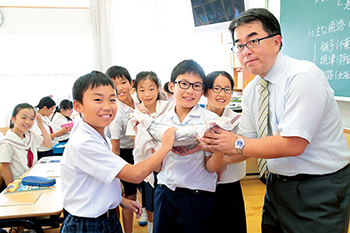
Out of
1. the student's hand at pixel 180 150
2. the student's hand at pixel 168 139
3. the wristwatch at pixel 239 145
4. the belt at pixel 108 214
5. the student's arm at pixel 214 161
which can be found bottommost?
the belt at pixel 108 214

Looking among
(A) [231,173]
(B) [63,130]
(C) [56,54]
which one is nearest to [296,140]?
(A) [231,173]

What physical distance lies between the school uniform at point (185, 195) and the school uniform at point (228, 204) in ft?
0.61

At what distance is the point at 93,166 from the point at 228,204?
3.07ft

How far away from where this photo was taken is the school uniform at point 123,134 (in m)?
2.18

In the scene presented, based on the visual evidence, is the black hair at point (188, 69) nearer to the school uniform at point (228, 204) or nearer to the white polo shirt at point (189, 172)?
the white polo shirt at point (189, 172)

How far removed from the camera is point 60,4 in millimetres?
5055

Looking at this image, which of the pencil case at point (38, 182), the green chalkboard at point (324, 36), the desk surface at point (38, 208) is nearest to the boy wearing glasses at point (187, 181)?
the desk surface at point (38, 208)

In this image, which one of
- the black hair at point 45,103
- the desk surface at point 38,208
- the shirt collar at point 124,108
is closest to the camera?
the desk surface at point 38,208

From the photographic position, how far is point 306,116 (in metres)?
1.08

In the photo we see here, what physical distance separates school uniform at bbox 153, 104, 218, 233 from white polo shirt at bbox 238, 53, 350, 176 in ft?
1.25

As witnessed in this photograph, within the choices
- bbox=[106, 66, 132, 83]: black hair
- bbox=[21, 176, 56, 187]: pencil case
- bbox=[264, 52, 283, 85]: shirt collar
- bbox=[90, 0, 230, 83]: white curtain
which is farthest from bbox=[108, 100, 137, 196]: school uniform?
bbox=[90, 0, 230, 83]: white curtain

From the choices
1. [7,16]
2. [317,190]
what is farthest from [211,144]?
[7,16]

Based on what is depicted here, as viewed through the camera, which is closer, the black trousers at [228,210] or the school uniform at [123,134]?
the black trousers at [228,210]

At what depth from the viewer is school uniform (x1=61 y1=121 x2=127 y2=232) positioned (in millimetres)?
1168
